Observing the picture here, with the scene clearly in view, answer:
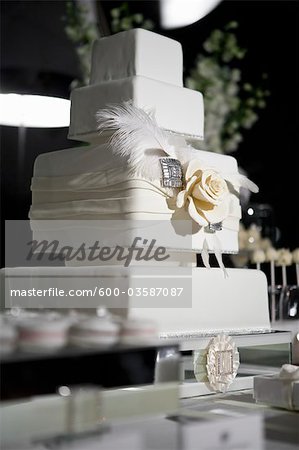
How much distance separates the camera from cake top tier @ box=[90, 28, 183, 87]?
55.2 inches

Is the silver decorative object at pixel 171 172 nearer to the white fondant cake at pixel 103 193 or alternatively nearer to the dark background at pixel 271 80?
the white fondant cake at pixel 103 193

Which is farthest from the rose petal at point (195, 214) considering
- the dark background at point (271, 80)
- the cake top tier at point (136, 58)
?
the dark background at point (271, 80)

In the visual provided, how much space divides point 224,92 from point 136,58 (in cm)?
112

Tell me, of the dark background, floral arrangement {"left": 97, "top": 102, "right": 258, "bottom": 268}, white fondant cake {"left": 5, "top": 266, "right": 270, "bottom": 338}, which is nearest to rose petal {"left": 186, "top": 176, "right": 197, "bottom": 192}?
floral arrangement {"left": 97, "top": 102, "right": 258, "bottom": 268}

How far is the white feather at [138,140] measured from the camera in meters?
1.28

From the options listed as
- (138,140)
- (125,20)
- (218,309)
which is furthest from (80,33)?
(218,309)

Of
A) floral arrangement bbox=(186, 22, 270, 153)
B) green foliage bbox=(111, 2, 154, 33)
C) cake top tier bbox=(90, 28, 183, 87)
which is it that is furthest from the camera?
floral arrangement bbox=(186, 22, 270, 153)

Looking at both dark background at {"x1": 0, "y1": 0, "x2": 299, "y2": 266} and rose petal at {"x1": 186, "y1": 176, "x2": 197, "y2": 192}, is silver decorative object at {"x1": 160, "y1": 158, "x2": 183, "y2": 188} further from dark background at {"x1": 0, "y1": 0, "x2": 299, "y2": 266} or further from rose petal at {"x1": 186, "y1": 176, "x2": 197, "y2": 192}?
dark background at {"x1": 0, "y1": 0, "x2": 299, "y2": 266}

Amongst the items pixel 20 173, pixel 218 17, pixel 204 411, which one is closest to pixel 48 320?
pixel 204 411

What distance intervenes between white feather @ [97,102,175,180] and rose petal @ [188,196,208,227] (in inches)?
3.2

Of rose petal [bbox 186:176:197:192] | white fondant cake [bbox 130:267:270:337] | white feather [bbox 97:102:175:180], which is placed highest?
white feather [bbox 97:102:175:180]

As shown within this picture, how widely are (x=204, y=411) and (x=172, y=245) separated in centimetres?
34

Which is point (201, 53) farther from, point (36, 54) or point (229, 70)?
point (36, 54)

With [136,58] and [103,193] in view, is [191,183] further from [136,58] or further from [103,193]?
[136,58]
